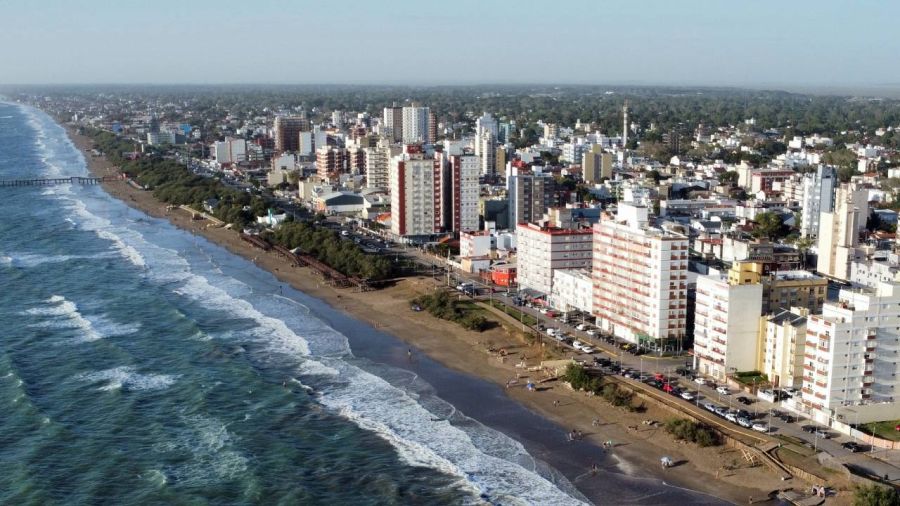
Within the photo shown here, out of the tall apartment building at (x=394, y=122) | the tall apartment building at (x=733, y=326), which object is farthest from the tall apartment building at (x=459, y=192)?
the tall apartment building at (x=394, y=122)

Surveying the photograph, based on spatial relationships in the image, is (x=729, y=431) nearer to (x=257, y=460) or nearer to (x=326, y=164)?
(x=257, y=460)

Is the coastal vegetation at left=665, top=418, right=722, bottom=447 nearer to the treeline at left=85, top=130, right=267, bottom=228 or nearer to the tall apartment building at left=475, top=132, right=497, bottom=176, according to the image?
the treeline at left=85, top=130, right=267, bottom=228

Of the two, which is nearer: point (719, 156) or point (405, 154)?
point (405, 154)

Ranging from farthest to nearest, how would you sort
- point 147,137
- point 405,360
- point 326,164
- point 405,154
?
point 147,137
point 326,164
point 405,154
point 405,360

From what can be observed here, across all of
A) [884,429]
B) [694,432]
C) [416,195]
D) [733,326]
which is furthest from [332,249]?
[884,429]

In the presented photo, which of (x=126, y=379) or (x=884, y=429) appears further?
(x=126, y=379)

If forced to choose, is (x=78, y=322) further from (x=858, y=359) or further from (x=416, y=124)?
(x=416, y=124)

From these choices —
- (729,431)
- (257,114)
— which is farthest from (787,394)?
(257,114)
